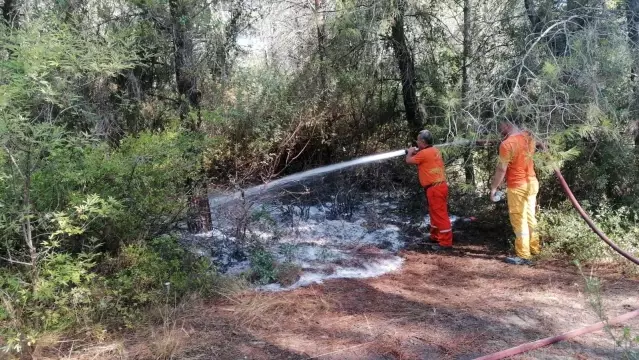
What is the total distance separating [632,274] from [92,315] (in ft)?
18.4

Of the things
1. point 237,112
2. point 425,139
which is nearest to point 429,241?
point 425,139

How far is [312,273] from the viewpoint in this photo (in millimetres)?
5949

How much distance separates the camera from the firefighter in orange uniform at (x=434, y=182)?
6969mm

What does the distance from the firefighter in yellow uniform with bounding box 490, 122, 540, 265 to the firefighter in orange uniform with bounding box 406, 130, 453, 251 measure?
776 mm

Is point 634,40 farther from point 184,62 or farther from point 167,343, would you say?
point 167,343

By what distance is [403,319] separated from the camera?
15.0ft

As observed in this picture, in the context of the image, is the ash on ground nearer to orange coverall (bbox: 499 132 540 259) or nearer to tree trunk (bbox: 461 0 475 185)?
tree trunk (bbox: 461 0 475 185)

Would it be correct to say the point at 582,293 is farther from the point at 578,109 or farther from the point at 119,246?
the point at 119,246

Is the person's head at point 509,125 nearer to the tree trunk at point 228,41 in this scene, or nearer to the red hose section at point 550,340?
the red hose section at point 550,340

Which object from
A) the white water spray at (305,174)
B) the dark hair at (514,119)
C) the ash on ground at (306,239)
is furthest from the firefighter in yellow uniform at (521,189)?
the ash on ground at (306,239)

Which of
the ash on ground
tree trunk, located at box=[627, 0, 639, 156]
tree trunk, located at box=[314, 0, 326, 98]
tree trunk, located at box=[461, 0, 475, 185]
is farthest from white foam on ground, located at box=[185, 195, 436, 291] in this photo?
tree trunk, located at box=[627, 0, 639, 156]

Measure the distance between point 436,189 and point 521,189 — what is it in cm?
118

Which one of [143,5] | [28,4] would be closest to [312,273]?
[143,5]

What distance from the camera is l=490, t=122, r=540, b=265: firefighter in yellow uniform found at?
19.6 feet
